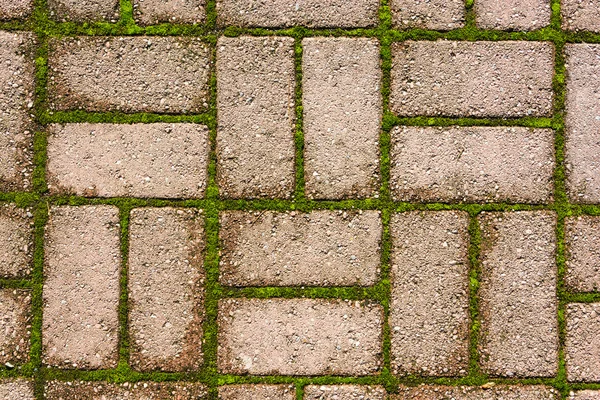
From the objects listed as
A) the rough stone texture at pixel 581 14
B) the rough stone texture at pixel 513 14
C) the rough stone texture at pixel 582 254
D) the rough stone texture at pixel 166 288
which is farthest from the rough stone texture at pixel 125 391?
the rough stone texture at pixel 581 14

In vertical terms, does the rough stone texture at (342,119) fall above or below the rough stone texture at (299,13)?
below

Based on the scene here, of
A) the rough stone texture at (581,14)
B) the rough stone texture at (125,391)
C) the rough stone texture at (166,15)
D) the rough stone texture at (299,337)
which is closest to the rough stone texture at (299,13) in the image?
the rough stone texture at (166,15)

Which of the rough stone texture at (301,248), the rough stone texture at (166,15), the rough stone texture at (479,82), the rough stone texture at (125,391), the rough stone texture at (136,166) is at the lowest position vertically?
the rough stone texture at (125,391)

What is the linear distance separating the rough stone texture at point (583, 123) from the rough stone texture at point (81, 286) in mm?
1944

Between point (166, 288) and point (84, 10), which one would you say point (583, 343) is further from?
point (84, 10)

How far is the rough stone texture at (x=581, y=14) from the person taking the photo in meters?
2.09

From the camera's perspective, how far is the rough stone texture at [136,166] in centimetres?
206

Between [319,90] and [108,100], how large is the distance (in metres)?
0.90

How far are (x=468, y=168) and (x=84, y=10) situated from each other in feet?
5.82

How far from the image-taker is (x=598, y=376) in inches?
80.8

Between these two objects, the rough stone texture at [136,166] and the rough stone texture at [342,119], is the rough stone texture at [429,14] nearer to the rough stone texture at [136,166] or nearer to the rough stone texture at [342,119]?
the rough stone texture at [342,119]

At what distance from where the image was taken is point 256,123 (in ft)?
6.79

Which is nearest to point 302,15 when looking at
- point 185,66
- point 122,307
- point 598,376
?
point 185,66

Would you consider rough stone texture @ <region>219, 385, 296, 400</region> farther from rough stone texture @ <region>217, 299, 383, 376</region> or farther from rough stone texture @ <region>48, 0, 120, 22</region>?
rough stone texture @ <region>48, 0, 120, 22</region>
